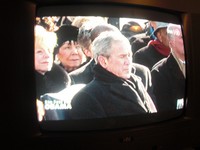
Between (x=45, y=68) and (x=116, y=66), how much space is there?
282mm

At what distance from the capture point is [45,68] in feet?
3.68

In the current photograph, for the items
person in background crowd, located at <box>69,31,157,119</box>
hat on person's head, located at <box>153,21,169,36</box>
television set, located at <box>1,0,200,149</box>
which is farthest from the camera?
hat on person's head, located at <box>153,21,169,36</box>

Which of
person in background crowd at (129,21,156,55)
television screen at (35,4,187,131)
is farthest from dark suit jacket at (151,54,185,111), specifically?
person in background crowd at (129,21,156,55)

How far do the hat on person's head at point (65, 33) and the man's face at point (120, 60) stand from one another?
0.17 metres

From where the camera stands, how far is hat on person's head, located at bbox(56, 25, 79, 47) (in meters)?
1.12

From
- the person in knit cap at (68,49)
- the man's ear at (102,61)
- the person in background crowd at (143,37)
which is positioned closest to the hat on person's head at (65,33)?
the person in knit cap at (68,49)

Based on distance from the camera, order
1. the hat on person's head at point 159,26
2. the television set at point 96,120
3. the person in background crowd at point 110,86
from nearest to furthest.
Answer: the television set at point 96,120 < the person in background crowd at point 110,86 < the hat on person's head at point 159,26

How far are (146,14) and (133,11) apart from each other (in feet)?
0.21

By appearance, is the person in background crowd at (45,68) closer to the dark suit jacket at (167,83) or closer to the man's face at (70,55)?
the man's face at (70,55)

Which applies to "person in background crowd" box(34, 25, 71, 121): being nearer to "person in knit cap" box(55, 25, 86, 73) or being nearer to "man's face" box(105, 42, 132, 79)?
"person in knit cap" box(55, 25, 86, 73)

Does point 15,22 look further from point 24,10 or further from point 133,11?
point 133,11

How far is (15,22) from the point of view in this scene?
1.07 metres

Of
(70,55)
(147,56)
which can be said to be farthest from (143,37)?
(70,55)

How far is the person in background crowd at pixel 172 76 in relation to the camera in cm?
132
